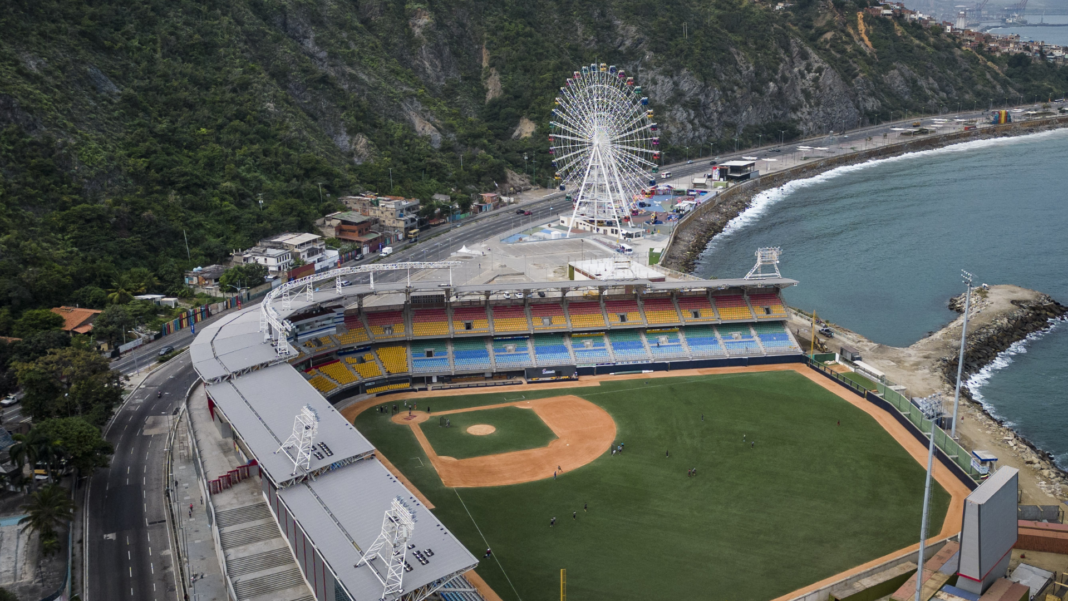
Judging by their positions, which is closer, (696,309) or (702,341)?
(702,341)

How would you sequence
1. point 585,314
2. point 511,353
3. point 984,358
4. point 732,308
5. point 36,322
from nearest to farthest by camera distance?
point 36,322, point 511,353, point 585,314, point 732,308, point 984,358

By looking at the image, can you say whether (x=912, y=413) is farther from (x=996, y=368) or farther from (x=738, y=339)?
(x=996, y=368)

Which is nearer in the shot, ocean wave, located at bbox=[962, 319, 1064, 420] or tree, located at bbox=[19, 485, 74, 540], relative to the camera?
tree, located at bbox=[19, 485, 74, 540]

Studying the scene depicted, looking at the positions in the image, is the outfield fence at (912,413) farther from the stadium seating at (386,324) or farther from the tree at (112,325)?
the tree at (112,325)

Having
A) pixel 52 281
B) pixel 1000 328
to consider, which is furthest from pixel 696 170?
pixel 52 281

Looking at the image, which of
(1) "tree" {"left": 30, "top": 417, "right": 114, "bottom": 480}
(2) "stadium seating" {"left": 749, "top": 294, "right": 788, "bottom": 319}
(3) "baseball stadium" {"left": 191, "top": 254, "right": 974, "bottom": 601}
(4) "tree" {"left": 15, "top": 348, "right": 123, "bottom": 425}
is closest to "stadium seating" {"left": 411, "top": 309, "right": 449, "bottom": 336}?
(3) "baseball stadium" {"left": 191, "top": 254, "right": 974, "bottom": 601}

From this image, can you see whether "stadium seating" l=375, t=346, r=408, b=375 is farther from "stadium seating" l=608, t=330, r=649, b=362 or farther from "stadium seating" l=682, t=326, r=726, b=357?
"stadium seating" l=682, t=326, r=726, b=357

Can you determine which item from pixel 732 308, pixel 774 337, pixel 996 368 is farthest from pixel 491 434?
pixel 996 368
